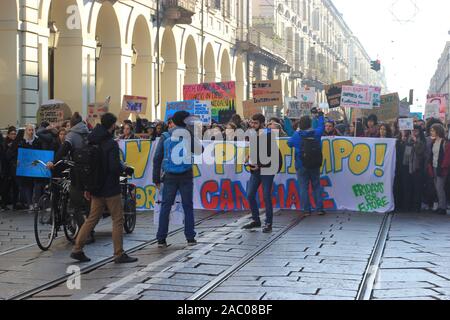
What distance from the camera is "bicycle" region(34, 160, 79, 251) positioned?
31.1 feet

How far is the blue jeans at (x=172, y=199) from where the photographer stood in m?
9.40

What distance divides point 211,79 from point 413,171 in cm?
2290

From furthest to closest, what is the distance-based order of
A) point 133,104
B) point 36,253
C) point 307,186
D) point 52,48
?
1. point 52,48
2. point 133,104
3. point 307,186
4. point 36,253

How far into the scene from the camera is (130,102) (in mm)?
18453

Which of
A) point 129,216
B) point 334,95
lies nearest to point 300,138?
point 129,216

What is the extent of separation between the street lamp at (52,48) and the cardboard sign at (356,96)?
836 cm

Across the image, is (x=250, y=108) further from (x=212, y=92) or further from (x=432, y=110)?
(x=432, y=110)

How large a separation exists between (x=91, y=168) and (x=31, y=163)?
518 centimetres

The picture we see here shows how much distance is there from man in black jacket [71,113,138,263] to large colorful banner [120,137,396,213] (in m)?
4.94

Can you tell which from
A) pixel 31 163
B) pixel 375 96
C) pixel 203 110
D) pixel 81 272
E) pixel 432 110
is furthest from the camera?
pixel 432 110

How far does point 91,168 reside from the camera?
8242 millimetres

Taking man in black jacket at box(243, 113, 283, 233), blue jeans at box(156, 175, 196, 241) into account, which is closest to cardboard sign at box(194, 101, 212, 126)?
man in black jacket at box(243, 113, 283, 233)

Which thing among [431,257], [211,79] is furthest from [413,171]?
[211,79]
